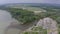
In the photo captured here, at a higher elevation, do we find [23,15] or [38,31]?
[23,15]

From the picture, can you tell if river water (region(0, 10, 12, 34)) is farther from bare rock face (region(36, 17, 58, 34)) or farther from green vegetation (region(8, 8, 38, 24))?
bare rock face (region(36, 17, 58, 34))

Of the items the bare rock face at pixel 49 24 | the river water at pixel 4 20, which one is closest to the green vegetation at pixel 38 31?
the bare rock face at pixel 49 24

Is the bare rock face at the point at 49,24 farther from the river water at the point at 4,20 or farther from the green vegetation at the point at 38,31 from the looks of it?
the river water at the point at 4,20

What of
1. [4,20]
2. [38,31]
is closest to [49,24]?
[38,31]

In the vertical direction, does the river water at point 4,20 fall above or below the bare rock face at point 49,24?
above

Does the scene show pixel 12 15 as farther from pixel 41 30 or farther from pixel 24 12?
pixel 41 30

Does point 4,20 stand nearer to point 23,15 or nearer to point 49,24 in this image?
point 23,15

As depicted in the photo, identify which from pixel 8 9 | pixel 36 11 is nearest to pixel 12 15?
pixel 8 9
